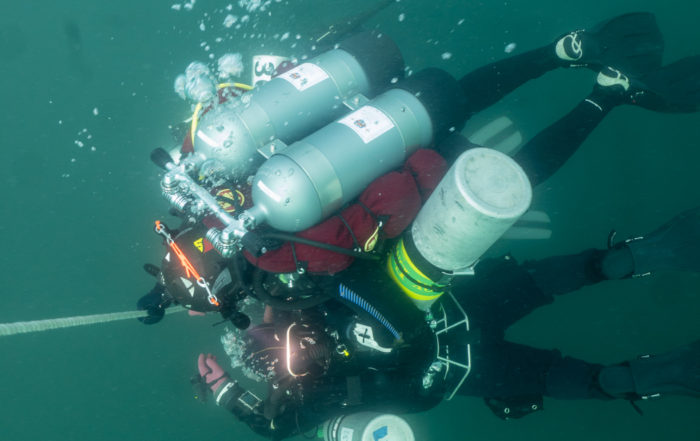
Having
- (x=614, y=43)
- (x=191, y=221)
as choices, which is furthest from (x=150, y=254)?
(x=614, y=43)

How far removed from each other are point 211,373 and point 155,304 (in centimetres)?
122

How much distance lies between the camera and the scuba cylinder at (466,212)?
2.11 m

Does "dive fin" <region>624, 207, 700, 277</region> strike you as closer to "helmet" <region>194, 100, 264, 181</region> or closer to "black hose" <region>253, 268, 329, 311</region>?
"black hose" <region>253, 268, 329, 311</region>

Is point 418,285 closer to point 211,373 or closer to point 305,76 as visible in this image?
point 305,76

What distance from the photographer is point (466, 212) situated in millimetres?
2139

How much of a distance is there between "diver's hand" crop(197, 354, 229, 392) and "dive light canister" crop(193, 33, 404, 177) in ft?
8.25

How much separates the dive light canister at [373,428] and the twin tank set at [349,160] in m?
1.02

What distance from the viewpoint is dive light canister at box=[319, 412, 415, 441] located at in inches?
119

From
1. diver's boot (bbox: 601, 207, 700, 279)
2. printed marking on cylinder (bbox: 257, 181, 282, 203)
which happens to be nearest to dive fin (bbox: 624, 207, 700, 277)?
diver's boot (bbox: 601, 207, 700, 279)

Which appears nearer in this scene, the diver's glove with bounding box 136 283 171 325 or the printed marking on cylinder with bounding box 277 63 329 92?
the printed marking on cylinder with bounding box 277 63 329 92

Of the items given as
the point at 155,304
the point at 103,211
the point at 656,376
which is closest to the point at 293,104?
the point at 155,304

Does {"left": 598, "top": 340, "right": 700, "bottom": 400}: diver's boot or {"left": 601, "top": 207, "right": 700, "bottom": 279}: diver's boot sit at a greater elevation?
{"left": 601, "top": 207, "right": 700, "bottom": 279}: diver's boot

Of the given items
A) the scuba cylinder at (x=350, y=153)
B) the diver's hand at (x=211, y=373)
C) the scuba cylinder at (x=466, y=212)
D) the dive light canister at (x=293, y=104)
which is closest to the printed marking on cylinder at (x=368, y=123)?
the scuba cylinder at (x=350, y=153)

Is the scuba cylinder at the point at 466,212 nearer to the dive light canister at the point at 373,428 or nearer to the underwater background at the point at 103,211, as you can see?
the dive light canister at the point at 373,428
